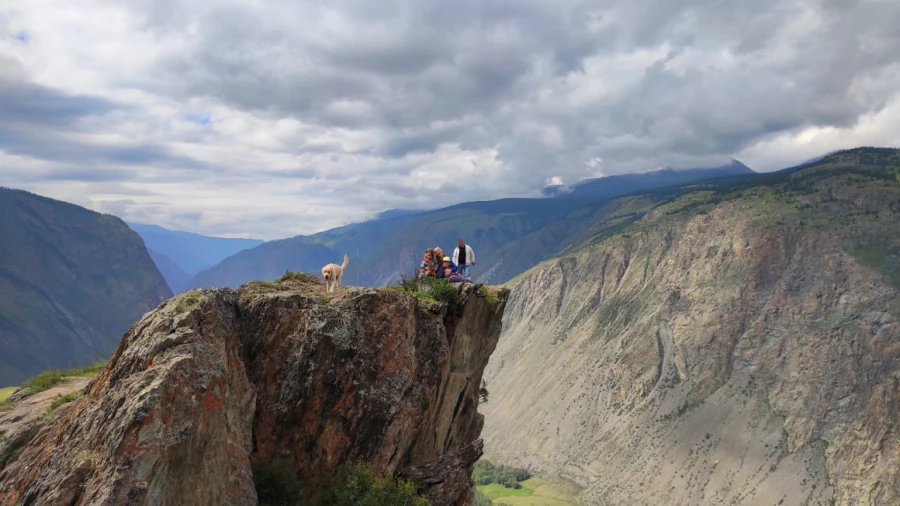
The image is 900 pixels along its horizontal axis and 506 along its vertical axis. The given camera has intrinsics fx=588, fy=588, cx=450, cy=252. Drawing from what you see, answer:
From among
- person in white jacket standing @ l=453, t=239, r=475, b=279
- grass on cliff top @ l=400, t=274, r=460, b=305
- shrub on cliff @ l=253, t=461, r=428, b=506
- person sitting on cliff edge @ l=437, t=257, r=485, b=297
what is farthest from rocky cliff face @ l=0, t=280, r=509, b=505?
person in white jacket standing @ l=453, t=239, r=475, b=279

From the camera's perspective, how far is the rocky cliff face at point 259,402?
1603 cm

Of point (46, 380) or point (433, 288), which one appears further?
point (433, 288)

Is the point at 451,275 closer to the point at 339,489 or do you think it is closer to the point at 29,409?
the point at 339,489

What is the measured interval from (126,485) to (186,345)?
4.30 m

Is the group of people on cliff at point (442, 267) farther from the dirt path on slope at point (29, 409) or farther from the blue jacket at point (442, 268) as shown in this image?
the dirt path on slope at point (29, 409)

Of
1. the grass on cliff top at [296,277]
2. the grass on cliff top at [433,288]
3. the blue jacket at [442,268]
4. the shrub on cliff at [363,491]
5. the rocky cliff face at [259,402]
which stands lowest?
the shrub on cliff at [363,491]

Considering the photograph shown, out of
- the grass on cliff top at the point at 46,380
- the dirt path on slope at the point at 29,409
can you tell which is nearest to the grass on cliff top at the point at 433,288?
the dirt path on slope at the point at 29,409

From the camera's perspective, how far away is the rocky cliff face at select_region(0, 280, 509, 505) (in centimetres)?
1603

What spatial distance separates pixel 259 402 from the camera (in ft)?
70.8

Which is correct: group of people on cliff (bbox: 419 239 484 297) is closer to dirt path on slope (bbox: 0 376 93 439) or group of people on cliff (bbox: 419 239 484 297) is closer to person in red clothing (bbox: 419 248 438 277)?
person in red clothing (bbox: 419 248 438 277)

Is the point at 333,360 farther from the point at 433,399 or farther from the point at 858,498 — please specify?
the point at 858,498

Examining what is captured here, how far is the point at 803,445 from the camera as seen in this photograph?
184875mm

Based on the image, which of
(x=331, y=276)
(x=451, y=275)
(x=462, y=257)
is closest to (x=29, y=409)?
(x=331, y=276)

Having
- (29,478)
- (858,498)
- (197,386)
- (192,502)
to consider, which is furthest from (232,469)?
(858,498)
